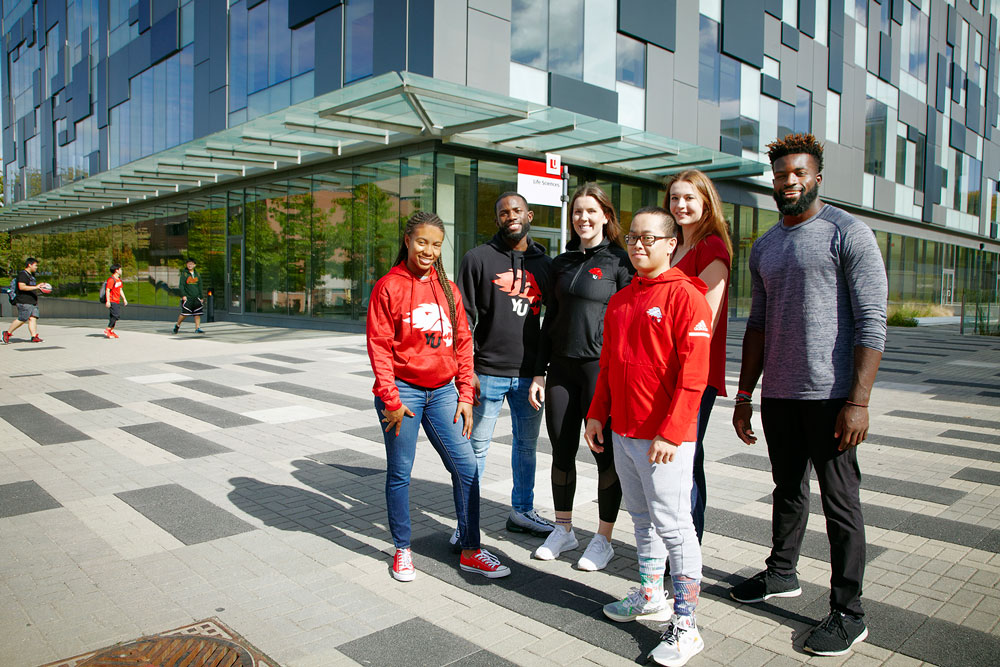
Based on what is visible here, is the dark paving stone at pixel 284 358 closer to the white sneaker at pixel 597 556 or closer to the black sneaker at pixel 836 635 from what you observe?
the white sneaker at pixel 597 556

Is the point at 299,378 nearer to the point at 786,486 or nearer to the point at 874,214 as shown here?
the point at 786,486

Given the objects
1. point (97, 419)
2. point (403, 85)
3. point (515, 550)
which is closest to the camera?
point (515, 550)

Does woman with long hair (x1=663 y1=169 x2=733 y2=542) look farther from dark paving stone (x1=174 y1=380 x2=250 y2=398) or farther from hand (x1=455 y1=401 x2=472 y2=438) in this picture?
dark paving stone (x1=174 y1=380 x2=250 y2=398)

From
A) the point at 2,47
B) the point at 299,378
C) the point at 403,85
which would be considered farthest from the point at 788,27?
the point at 2,47

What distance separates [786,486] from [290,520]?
9.78 ft

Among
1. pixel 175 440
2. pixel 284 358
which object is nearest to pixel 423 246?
pixel 175 440

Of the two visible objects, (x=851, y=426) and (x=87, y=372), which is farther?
(x=87, y=372)

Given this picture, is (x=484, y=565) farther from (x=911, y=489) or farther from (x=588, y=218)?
(x=911, y=489)

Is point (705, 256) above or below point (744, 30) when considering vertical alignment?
below

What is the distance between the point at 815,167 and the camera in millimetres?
3076

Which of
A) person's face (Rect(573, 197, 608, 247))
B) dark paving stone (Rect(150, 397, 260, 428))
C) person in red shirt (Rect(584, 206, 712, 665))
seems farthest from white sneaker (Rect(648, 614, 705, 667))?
dark paving stone (Rect(150, 397, 260, 428))

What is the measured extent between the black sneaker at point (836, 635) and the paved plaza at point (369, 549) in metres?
0.04

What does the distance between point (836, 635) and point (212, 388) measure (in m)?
8.66

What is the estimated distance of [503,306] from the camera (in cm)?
399
